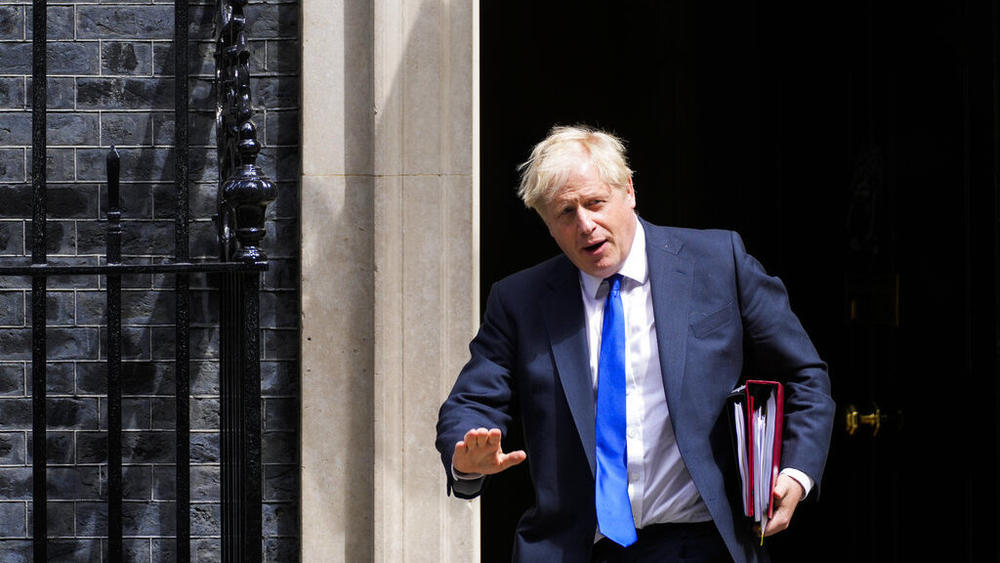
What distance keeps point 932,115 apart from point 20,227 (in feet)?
10.9

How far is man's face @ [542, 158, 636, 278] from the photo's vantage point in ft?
9.34

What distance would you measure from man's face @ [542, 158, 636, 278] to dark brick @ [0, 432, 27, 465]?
2.17 metres

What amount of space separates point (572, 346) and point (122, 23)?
217 centimetres

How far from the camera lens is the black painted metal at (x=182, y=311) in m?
3.41

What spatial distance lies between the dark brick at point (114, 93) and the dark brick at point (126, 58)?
30 millimetres

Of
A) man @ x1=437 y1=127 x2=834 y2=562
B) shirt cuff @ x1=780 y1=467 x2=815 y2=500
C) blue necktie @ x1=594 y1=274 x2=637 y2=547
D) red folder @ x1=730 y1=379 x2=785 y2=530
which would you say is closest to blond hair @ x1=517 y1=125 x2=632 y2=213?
man @ x1=437 y1=127 x2=834 y2=562

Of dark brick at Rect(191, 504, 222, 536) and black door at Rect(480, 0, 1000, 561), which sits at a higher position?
black door at Rect(480, 0, 1000, 561)

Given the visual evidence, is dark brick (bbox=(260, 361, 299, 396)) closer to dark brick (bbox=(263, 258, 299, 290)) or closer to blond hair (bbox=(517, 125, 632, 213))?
dark brick (bbox=(263, 258, 299, 290))

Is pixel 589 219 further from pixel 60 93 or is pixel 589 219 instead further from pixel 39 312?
pixel 60 93

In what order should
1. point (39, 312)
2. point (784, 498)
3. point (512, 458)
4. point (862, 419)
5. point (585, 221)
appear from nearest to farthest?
point (512, 458), point (784, 498), point (585, 221), point (39, 312), point (862, 419)

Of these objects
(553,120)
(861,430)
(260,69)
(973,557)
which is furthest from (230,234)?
(553,120)

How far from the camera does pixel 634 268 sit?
2.97 m

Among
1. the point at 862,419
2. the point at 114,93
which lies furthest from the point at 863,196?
the point at 114,93

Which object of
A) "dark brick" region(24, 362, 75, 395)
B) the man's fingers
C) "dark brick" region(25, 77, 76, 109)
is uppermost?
"dark brick" region(25, 77, 76, 109)
